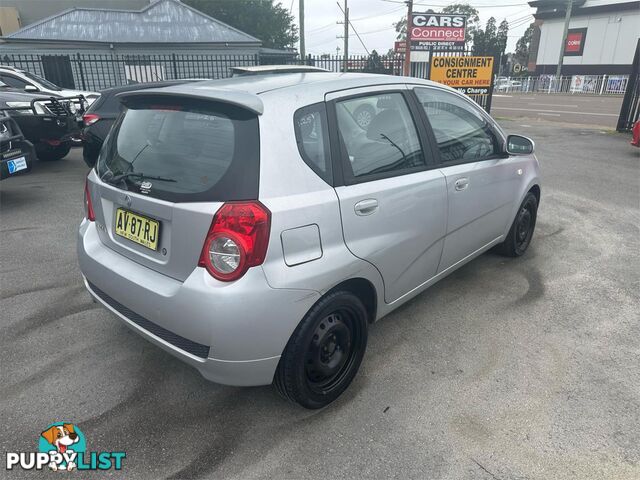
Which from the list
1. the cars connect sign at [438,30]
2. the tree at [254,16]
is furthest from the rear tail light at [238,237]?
the tree at [254,16]

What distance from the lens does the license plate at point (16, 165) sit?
18.4 ft

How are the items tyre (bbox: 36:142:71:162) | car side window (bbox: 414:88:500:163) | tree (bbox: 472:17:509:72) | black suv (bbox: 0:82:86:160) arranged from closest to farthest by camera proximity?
car side window (bbox: 414:88:500:163)
black suv (bbox: 0:82:86:160)
tyre (bbox: 36:142:71:162)
tree (bbox: 472:17:509:72)

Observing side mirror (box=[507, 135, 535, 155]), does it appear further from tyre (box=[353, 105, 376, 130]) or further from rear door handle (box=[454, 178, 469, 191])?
tyre (box=[353, 105, 376, 130])

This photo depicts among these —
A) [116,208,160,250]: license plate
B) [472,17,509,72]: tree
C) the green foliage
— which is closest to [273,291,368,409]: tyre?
[116,208,160,250]: license plate

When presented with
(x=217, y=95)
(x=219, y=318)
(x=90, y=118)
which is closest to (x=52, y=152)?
(x=90, y=118)

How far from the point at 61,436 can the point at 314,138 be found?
197cm

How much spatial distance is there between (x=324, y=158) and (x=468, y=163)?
1475mm

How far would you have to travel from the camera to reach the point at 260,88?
92.4 inches

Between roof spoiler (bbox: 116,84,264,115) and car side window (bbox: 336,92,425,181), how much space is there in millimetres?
511

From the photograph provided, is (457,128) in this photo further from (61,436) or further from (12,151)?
(12,151)

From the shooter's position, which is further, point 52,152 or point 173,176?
point 52,152

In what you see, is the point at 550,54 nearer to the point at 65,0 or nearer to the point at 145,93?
the point at 65,0

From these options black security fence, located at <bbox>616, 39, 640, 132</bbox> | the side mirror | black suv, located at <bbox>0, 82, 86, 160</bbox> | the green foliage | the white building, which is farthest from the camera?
the white building

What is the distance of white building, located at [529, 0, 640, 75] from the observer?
154 ft
